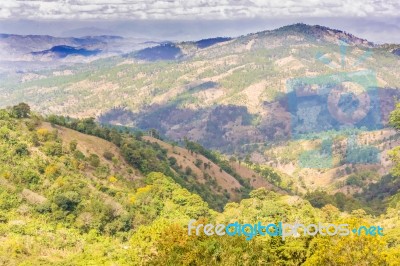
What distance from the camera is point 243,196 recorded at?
116375 millimetres

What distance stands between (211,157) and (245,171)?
14393mm

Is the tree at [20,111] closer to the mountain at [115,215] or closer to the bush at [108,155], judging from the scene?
the mountain at [115,215]

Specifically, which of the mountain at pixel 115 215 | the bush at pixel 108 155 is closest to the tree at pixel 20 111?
the mountain at pixel 115 215

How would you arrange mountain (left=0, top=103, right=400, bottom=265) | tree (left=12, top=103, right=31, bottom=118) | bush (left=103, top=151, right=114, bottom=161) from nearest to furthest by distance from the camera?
mountain (left=0, top=103, right=400, bottom=265) < tree (left=12, top=103, right=31, bottom=118) < bush (left=103, top=151, right=114, bottom=161)

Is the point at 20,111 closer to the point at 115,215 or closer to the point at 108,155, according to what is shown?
the point at 108,155

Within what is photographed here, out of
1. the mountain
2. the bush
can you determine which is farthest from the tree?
the bush

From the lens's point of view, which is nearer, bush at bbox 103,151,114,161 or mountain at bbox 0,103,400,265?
mountain at bbox 0,103,400,265

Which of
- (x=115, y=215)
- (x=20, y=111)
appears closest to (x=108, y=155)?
(x=20, y=111)

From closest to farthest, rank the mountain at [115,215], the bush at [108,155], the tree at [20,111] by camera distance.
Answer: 1. the mountain at [115,215]
2. the tree at [20,111]
3. the bush at [108,155]

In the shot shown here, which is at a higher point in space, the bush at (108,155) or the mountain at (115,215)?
the mountain at (115,215)

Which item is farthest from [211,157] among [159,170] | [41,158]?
[41,158]

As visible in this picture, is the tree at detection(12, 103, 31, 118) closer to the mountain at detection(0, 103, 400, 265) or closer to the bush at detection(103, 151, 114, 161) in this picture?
the mountain at detection(0, 103, 400, 265)

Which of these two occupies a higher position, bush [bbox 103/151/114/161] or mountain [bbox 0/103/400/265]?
mountain [bbox 0/103/400/265]

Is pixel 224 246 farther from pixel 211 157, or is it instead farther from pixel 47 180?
pixel 211 157
